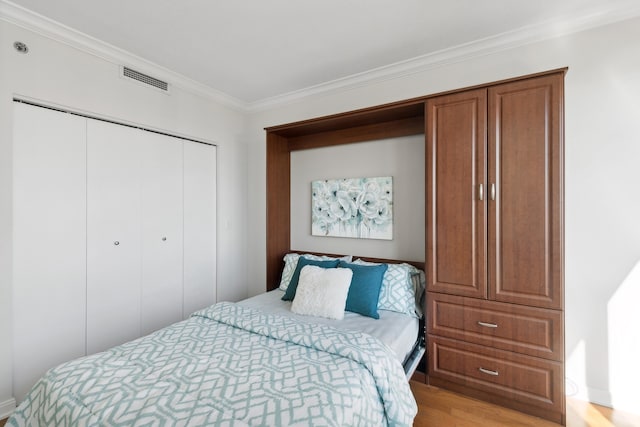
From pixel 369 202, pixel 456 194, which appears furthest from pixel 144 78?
pixel 456 194

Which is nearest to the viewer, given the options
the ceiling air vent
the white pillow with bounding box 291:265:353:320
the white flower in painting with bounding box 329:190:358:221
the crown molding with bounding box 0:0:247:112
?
the crown molding with bounding box 0:0:247:112

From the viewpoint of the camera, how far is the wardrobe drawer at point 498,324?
1905 mm

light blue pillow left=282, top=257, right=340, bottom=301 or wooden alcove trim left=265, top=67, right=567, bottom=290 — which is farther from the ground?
wooden alcove trim left=265, top=67, right=567, bottom=290

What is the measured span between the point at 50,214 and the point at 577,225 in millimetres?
3771

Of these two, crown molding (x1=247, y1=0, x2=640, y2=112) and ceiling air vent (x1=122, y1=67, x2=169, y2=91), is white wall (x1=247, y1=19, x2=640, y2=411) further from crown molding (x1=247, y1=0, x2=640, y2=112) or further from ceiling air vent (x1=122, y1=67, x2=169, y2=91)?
ceiling air vent (x1=122, y1=67, x2=169, y2=91)

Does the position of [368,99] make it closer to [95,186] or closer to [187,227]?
[187,227]

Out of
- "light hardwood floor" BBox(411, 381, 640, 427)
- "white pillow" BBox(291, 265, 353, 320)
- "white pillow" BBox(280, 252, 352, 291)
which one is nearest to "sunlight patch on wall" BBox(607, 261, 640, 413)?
"light hardwood floor" BBox(411, 381, 640, 427)

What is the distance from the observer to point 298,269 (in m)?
2.76

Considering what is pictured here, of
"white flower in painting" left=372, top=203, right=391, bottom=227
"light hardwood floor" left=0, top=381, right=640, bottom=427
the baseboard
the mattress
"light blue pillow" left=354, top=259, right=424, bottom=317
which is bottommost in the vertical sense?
"light hardwood floor" left=0, top=381, right=640, bottom=427

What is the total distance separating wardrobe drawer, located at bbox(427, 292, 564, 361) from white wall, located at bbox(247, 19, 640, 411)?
0.43 m

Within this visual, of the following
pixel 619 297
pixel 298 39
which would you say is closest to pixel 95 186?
pixel 298 39

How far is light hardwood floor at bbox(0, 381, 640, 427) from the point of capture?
1910mm

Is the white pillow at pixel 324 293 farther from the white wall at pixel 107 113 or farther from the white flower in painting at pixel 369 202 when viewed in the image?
the white wall at pixel 107 113

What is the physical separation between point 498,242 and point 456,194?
0.42m
